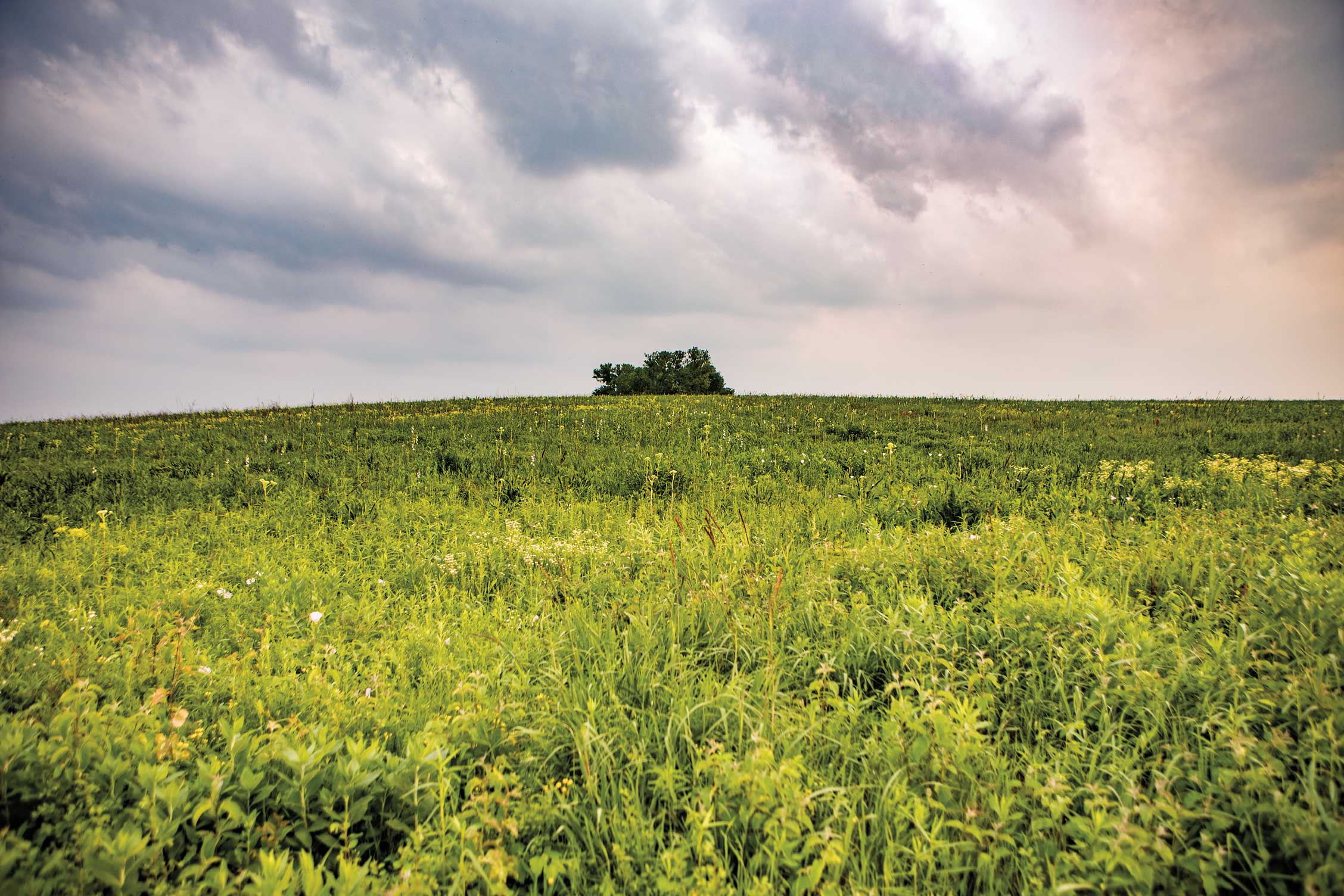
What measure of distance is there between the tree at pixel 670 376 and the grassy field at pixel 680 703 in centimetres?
6066

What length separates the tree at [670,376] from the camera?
2657 inches

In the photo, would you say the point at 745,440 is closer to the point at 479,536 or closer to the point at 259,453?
the point at 479,536

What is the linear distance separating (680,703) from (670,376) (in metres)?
67.9

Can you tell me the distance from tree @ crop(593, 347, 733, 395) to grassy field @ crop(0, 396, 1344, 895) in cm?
6066

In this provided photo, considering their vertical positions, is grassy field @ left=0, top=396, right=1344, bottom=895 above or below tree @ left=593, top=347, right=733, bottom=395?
below

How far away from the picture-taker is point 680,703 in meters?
2.67

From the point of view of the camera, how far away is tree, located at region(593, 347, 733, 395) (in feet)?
221

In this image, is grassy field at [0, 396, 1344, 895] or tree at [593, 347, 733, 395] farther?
tree at [593, 347, 733, 395]

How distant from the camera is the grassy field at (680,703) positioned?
6.40 feet

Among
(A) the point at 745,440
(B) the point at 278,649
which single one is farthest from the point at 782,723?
(A) the point at 745,440

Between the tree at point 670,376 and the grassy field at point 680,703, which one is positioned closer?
the grassy field at point 680,703

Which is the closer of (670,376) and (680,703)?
(680,703)

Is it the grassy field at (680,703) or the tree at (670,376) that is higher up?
the tree at (670,376)

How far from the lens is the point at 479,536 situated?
5.91 metres
